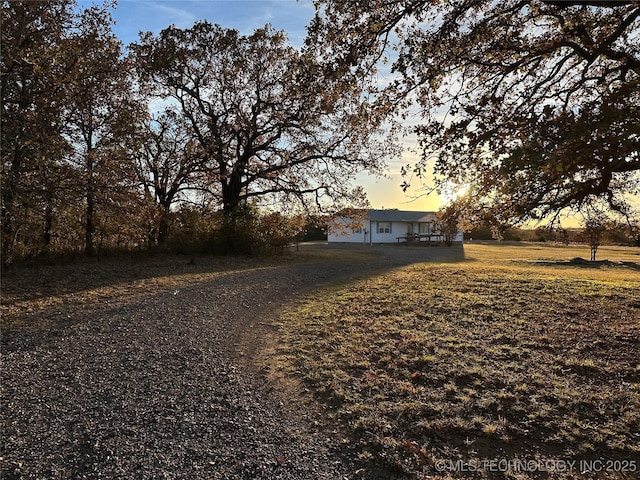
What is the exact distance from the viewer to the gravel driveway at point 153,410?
277 cm

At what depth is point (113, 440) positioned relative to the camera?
120 inches

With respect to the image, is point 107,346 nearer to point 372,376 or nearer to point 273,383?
point 273,383

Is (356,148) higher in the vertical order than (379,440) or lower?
higher

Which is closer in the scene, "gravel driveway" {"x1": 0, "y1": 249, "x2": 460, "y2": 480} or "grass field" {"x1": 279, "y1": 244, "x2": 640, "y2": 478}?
"gravel driveway" {"x1": 0, "y1": 249, "x2": 460, "y2": 480}

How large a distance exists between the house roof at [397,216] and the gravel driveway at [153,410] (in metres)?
35.0

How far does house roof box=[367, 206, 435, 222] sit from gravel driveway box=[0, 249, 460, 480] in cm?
3497

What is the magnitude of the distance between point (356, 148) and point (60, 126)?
12.0 m

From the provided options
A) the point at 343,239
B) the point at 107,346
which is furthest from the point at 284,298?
the point at 343,239

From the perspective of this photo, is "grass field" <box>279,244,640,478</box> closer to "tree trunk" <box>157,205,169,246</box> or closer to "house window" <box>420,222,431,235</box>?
"tree trunk" <box>157,205,169,246</box>

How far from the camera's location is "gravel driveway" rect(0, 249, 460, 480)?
9.09 ft

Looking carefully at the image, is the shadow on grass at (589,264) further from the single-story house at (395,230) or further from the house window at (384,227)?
the house window at (384,227)

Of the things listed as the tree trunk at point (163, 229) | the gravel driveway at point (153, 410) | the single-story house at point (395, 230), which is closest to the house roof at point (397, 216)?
the single-story house at point (395, 230)

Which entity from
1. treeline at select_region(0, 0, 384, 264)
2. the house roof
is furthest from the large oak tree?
the house roof

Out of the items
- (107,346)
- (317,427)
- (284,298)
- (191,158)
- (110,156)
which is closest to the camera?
(317,427)
